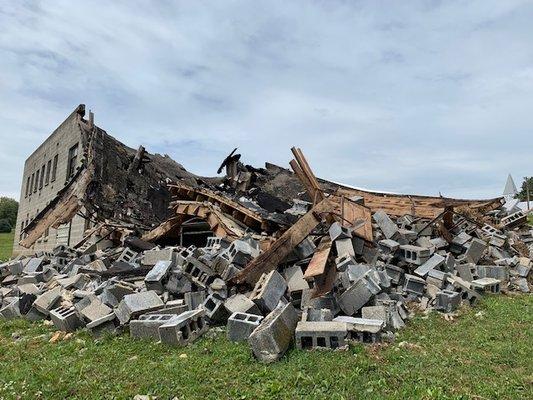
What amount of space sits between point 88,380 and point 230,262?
3.18m

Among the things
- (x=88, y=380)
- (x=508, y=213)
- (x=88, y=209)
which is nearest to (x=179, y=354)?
(x=88, y=380)

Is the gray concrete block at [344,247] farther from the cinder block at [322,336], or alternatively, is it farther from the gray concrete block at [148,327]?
the gray concrete block at [148,327]

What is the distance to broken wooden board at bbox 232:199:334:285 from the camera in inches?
267

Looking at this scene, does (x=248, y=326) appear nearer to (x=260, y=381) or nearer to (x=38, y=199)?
(x=260, y=381)

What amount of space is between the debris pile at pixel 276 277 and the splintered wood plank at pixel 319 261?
0.03 meters

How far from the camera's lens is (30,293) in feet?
26.6

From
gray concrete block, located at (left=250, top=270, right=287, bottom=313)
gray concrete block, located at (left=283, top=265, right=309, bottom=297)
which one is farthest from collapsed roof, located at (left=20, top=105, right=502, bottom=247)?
gray concrete block, located at (left=250, top=270, right=287, bottom=313)

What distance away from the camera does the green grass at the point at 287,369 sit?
388cm

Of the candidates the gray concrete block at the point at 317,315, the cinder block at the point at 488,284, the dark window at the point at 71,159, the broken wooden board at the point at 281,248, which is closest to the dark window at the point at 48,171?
the dark window at the point at 71,159

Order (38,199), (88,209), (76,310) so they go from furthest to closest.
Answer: (38,199), (88,209), (76,310)

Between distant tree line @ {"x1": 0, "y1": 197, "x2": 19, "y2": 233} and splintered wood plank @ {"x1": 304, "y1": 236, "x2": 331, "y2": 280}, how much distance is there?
2230 inches

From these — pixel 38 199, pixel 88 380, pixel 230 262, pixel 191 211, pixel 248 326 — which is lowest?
pixel 88 380

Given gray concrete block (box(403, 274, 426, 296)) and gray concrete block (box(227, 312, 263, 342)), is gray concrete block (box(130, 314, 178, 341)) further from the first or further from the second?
gray concrete block (box(403, 274, 426, 296))

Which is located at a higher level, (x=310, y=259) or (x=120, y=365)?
(x=310, y=259)
